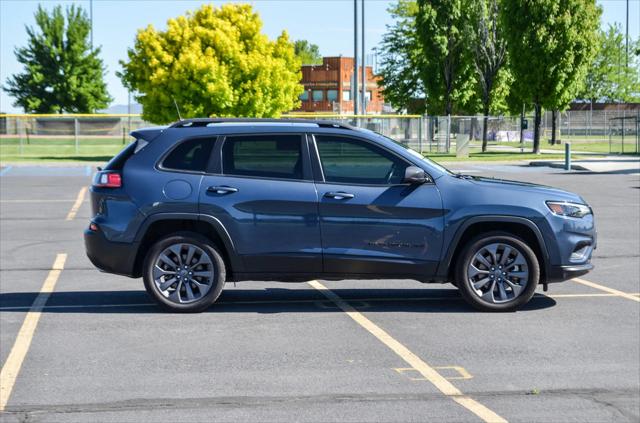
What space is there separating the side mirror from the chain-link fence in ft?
124

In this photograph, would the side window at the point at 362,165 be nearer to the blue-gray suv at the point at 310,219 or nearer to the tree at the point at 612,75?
the blue-gray suv at the point at 310,219

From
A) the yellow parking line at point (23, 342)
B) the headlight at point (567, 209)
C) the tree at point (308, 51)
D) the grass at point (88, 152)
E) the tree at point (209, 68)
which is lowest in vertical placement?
the yellow parking line at point (23, 342)

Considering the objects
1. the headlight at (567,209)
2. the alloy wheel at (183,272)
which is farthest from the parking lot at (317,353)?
the headlight at (567,209)

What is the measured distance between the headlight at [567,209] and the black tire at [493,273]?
0.44 m

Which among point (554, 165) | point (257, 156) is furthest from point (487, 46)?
point (257, 156)

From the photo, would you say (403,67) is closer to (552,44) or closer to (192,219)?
(552,44)

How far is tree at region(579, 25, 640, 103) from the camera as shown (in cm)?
9300

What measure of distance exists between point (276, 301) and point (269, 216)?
4.03 feet

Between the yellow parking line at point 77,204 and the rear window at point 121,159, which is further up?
the rear window at point 121,159

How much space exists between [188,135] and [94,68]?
69748 mm

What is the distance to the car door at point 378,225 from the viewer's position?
905cm

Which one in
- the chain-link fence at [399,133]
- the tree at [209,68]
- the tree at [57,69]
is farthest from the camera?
the tree at [57,69]

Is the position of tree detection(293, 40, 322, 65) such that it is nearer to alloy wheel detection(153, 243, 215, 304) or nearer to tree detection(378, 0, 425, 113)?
tree detection(378, 0, 425, 113)

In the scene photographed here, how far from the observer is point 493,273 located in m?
9.22
